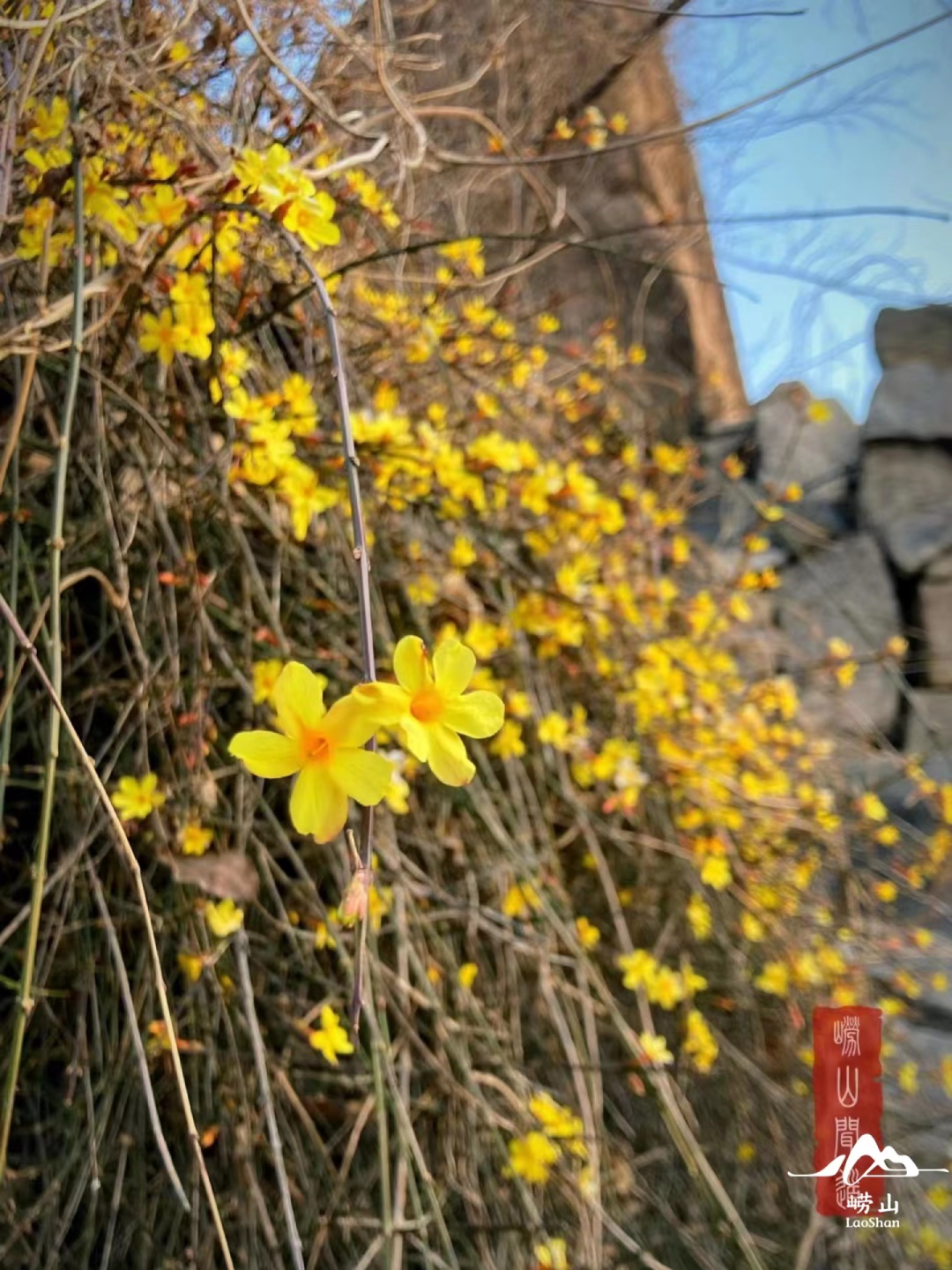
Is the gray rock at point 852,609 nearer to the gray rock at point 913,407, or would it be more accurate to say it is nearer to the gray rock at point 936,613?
the gray rock at point 936,613

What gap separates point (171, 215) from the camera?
0.71 meters

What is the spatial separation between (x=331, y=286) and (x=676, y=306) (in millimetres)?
2083

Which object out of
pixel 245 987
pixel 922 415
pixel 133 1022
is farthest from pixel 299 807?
pixel 922 415

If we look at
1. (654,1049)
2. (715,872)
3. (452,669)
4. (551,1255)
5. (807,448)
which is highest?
(807,448)

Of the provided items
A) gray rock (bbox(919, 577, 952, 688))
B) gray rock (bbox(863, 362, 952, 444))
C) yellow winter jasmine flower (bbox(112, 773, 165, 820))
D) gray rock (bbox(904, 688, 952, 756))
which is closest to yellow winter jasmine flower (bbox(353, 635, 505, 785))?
yellow winter jasmine flower (bbox(112, 773, 165, 820))

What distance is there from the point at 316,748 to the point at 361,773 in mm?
28

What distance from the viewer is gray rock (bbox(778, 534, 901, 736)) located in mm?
2389

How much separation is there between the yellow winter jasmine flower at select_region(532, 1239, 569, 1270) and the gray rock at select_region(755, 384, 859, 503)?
203 cm

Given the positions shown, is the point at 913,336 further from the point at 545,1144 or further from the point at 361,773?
the point at 361,773

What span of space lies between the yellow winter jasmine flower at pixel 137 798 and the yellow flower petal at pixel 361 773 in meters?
0.45

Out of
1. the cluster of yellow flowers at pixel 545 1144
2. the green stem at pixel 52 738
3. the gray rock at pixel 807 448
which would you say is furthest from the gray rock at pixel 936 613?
the green stem at pixel 52 738

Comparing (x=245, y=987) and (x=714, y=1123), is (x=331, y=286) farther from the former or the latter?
(x=714, y=1123)

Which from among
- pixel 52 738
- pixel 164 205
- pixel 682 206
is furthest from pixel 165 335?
pixel 682 206

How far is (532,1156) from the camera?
82 cm
